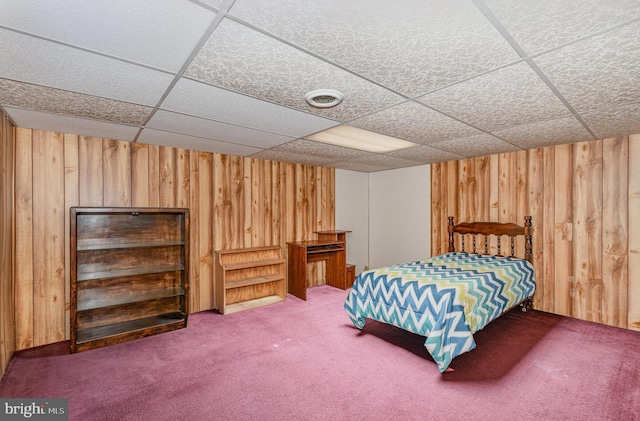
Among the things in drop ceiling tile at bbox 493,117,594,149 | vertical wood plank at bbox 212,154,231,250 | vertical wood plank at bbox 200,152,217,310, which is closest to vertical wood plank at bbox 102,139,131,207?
vertical wood plank at bbox 200,152,217,310

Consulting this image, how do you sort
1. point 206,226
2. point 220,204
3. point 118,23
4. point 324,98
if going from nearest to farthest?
point 118,23
point 324,98
point 206,226
point 220,204

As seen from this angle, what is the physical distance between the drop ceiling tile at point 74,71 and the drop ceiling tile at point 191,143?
1035 mm

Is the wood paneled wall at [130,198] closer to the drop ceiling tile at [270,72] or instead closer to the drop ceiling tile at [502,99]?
the drop ceiling tile at [270,72]

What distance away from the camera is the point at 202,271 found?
4.01 meters

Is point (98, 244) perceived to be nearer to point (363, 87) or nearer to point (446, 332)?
point (363, 87)

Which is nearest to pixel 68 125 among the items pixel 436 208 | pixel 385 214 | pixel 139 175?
pixel 139 175

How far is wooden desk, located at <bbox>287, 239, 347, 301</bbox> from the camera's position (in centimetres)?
449

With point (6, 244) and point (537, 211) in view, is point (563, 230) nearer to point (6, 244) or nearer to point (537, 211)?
point (537, 211)

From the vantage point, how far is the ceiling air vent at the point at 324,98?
2034 mm

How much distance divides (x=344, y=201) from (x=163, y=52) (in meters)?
4.45

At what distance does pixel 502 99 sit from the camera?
2.17m

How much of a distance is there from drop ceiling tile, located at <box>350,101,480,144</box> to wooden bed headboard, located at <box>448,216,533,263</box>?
67.2 inches

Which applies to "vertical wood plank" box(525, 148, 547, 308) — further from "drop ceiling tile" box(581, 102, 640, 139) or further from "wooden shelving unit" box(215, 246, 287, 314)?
"wooden shelving unit" box(215, 246, 287, 314)

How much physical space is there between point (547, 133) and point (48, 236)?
17.2 feet
